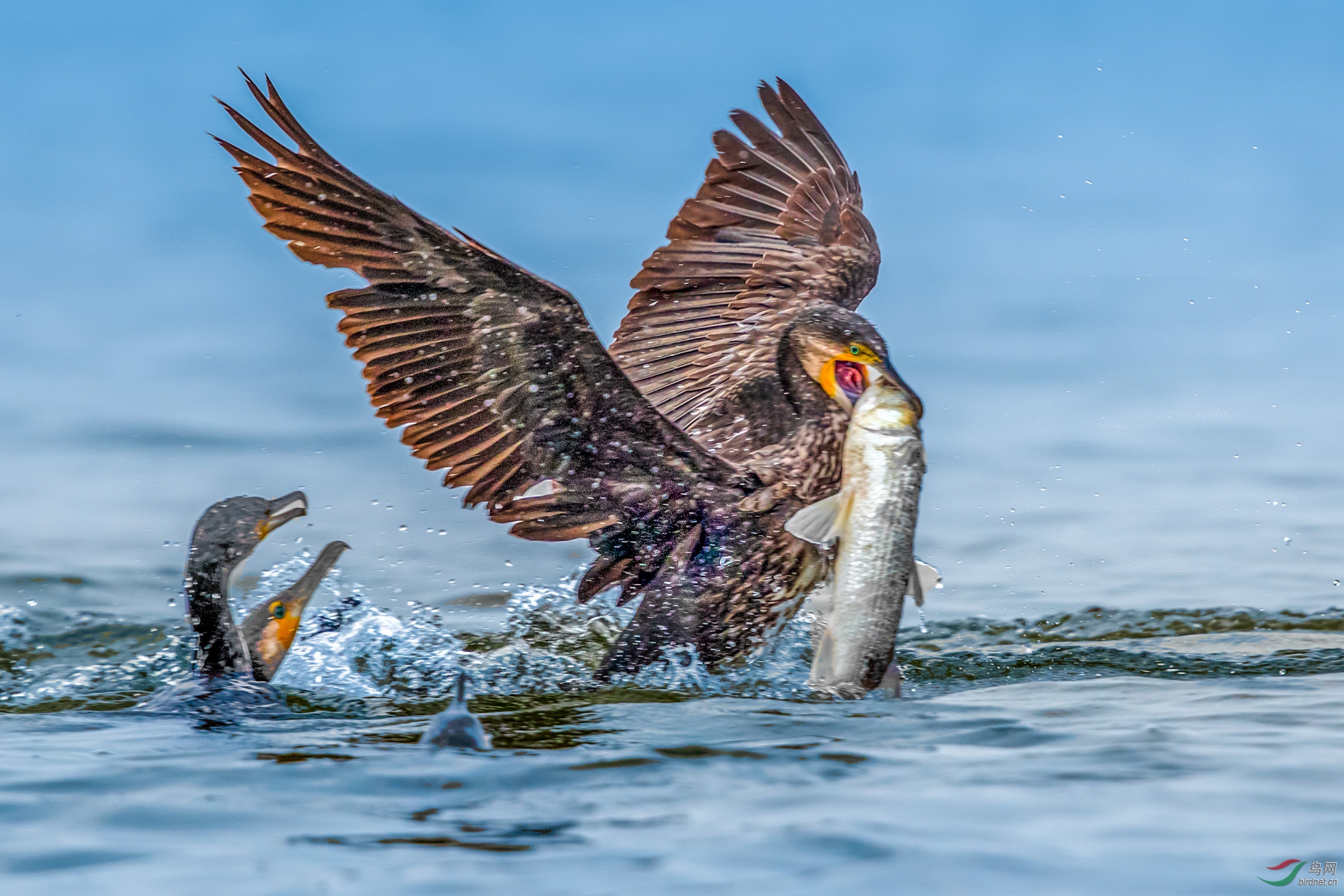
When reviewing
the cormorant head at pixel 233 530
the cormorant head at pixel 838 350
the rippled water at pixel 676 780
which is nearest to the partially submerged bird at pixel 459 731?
the rippled water at pixel 676 780

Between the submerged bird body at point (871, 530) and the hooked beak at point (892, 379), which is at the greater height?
the hooked beak at point (892, 379)

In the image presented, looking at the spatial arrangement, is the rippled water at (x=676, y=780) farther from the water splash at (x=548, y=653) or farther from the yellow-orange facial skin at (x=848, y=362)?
the yellow-orange facial skin at (x=848, y=362)

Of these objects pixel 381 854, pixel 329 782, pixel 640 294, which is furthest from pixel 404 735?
pixel 640 294

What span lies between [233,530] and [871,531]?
8.04ft

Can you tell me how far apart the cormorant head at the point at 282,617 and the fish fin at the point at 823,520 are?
6.75ft

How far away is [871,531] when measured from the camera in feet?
15.0

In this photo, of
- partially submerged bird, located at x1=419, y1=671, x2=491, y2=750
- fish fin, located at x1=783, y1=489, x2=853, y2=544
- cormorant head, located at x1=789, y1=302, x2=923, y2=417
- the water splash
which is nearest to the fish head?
fish fin, located at x1=783, y1=489, x2=853, y2=544

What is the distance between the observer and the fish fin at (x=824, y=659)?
187 inches

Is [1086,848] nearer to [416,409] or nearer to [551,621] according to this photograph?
[416,409]

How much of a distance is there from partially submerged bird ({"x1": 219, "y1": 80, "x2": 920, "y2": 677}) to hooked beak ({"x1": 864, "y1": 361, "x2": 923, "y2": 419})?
10mm

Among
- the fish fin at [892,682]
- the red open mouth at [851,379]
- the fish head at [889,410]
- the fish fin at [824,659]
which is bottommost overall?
the fish fin at [892,682]

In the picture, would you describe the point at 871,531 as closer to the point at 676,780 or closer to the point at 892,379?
the point at 892,379

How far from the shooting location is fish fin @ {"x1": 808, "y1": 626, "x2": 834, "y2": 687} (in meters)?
4.74

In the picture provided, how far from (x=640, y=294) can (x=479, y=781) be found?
12.9 feet
